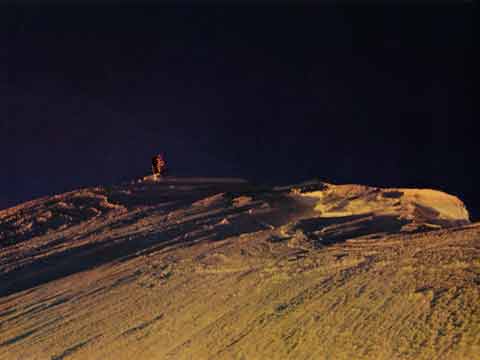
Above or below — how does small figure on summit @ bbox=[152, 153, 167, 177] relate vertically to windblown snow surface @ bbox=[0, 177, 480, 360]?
above

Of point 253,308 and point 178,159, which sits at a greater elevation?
point 178,159

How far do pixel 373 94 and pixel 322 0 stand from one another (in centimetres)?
55

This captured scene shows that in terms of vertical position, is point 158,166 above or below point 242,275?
above

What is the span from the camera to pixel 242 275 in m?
1.40

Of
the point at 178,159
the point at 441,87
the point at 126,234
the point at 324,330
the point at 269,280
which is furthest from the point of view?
the point at 178,159

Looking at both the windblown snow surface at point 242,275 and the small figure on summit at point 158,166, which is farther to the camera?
the small figure on summit at point 158,166

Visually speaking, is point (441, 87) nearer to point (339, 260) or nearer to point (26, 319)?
point (339, 260)

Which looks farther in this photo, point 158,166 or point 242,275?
point 158,166

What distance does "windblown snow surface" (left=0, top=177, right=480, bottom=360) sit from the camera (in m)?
1.01

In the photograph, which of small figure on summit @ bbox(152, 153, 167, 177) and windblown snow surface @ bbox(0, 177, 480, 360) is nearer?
windblown snow surface @ bbox(0, 177, 480, 360)

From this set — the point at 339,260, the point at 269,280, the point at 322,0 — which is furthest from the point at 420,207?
the point at 322,0

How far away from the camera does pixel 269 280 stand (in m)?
1.32

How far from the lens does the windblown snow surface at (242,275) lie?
1014 mm

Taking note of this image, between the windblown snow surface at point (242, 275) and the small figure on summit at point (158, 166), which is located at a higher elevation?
the small figure on summit at point (158, 166)
